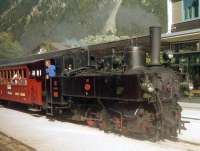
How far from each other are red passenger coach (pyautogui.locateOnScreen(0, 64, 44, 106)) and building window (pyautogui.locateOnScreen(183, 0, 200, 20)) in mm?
8766

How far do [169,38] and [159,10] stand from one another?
4005 centimetres

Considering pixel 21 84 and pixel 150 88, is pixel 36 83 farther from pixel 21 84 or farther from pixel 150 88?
pixel 150 88

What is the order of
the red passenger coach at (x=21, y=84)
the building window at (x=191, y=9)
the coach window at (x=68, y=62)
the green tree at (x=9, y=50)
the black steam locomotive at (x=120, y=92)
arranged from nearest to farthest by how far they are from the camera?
1. the black steam locomotive at (x=120, y=92)
2. the coach window at (x=68, y=62)
3. the red passenger coach at (x=21, y=84)
4. the building window at (x=191, y=9)
5. the green tree at (x=9, y=50)

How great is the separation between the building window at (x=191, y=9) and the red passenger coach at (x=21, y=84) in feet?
28.8

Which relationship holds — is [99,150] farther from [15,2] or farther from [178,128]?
[15,2]

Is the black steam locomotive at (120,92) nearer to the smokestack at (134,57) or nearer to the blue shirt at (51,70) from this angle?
the smokestack at (134,57)

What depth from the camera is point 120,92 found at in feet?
37.1

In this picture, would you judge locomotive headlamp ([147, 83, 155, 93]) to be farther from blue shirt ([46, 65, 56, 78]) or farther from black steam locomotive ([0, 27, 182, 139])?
blue shirt ([46, 65, 56, 78])

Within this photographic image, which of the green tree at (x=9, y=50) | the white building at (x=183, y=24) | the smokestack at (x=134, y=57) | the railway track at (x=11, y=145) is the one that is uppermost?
the green tree at (x=9, y=50)

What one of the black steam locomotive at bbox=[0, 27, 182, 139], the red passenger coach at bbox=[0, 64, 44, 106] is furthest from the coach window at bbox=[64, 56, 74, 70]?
the red passenger coach at bbox=[0, 64, 44, 106]

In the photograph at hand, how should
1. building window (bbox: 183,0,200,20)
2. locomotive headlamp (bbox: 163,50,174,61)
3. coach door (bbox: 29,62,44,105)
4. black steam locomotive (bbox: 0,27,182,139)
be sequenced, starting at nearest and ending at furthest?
black steam locomotive (bbox: 0,27,182,139) < locomotive headlamp (bbox: 163,50,174,61) < coach door (bbox: 29,62,44,105) < building window (bbox: 183,0,200,20)

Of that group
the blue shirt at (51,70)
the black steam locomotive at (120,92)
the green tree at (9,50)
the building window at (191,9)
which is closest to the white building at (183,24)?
the building window at (191,9)

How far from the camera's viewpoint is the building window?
20188 millimetres

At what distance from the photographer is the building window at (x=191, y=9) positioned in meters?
20.2
